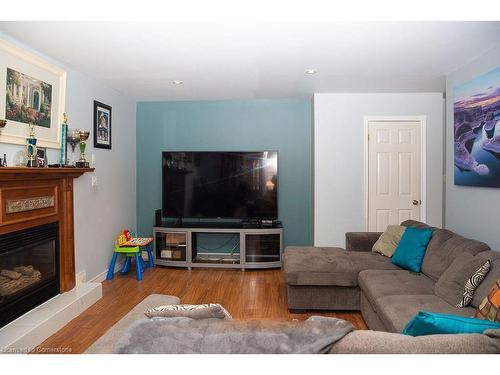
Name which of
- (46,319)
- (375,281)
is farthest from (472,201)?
(46,319)

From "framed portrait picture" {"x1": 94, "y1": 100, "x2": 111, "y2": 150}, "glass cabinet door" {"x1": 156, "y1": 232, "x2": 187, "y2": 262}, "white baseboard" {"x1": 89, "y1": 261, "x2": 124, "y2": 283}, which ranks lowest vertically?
"white baseboard" {"x1": 89, "y1": 261, "x2": 124, "y2": 283}

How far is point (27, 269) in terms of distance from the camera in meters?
3.14

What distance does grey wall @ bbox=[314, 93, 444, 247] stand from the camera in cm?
495

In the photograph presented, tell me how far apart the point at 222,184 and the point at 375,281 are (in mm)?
2742

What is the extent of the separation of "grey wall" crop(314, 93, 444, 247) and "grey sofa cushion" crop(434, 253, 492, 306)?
2.31 meters

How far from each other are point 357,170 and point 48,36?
3791 mm

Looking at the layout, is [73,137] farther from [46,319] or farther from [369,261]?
[369,261]

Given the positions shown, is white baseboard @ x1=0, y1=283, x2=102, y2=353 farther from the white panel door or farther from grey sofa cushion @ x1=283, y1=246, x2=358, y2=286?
the white panel door

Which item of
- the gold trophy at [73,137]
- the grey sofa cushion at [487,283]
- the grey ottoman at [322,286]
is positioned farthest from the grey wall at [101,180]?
the grey sofa cushion at [487,283]

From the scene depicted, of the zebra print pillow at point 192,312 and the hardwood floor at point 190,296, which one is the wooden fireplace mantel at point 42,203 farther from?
the zebra print pillow at point 192,312

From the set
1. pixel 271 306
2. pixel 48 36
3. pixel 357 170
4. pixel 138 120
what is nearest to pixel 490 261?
pixel 271 306

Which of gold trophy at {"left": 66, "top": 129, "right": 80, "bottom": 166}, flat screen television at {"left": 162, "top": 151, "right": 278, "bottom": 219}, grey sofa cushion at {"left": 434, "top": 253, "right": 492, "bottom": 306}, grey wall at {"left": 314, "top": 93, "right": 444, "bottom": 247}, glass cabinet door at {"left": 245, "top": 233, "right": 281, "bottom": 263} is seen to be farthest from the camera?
flat screen television at {"left": 162, "top": 151, "right": 278, "bottom": 219}

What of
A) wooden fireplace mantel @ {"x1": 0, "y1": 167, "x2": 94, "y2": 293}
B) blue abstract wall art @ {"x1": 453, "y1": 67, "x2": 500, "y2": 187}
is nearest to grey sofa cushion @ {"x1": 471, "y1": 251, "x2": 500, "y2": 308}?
blue abstract wall art @ {"x1": 453, "y1": 67, "x2": 500, "y2": 187}

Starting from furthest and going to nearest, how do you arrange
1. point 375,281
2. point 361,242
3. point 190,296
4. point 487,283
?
1. point 361,242
2. point 190,296
3. point 375,281
4. point 487,283
